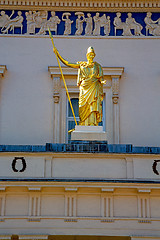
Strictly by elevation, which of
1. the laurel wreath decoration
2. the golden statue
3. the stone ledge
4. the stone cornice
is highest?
the stone cornice

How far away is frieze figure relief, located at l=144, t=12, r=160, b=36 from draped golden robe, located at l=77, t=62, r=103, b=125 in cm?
344

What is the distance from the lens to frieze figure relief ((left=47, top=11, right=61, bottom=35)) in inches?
580

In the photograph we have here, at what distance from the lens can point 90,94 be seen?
39.3ft

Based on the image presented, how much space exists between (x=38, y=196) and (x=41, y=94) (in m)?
4.25

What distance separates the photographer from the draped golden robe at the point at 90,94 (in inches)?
471

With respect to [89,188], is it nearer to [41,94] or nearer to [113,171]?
[113,171]

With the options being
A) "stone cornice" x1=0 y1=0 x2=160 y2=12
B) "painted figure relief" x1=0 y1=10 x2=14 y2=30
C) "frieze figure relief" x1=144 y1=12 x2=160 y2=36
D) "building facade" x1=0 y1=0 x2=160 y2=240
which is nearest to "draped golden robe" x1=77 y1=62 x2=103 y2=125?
"building facade" x1=0 y1=0 x2=160 y2=240

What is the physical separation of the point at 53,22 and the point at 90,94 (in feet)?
12.5

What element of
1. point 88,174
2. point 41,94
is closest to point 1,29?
point 41,94

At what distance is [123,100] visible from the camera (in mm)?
14148

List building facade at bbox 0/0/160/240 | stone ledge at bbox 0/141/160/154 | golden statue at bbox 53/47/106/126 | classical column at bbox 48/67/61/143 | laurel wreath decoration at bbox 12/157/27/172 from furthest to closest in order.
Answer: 1. classical column at bbox 48/67/61/143
2. golden statue at bbox 53/47/106/126
3. stone ledge at bbox 0/141/160/154
4. laurel wreath decoration at bbox 12/157/27/172
5. building facade at bbox 0/0/160/240

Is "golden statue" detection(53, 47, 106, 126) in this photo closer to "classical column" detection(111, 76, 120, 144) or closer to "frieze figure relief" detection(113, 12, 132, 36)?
"classical column" detection(111, 76, 120, 144)

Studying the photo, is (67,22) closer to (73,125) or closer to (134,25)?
(134,25)

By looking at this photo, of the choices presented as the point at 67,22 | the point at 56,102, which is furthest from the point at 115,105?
the point at 67,22
